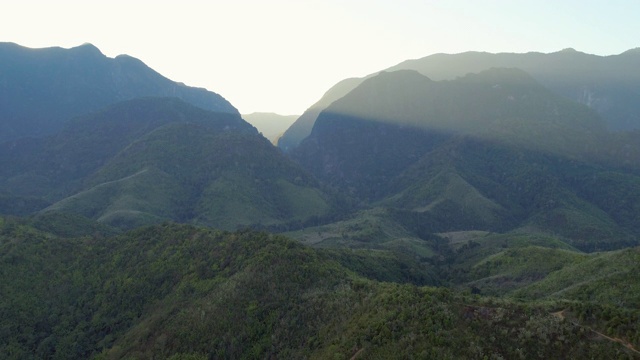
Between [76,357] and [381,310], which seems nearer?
[381,310]

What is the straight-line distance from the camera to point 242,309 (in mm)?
70750

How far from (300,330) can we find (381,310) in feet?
39.3

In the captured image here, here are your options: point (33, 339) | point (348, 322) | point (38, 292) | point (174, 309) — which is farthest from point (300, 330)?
point (38, 292)

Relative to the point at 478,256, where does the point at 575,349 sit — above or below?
above

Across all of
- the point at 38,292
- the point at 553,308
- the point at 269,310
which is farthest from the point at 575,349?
the point at 38,292

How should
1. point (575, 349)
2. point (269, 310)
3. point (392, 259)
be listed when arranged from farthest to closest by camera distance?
point (392, 259), point (269, 310), point (575, 349)

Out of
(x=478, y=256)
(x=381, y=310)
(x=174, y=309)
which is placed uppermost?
(x=381, y=310)

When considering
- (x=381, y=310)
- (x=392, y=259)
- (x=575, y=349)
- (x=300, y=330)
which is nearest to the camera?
(x=575, y=349)

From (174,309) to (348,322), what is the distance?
33.0 m

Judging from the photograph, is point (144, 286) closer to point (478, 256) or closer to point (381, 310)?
point (381, 310)

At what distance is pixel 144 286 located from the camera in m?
88.9

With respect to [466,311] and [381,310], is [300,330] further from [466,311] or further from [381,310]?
[466,311]

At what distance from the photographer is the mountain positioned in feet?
161

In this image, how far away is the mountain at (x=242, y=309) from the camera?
49.2 metres
